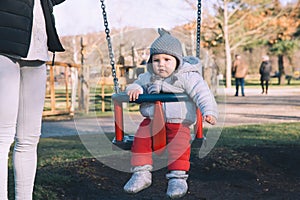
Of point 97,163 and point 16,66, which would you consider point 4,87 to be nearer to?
point 16,66

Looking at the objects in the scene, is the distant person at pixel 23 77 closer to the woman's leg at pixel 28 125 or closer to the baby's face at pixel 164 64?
the woman's leg at pixel 28 125

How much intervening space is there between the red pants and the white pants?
2.32ft

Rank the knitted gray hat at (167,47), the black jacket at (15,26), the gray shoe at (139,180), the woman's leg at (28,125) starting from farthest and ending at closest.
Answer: the knitted gray hat at (167,47)
the gray shoe at (139,180)
the woman's leg at (28,125)
the black jacket at (15,26)

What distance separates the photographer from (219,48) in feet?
99.0

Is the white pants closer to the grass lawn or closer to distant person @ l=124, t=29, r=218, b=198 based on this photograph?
distant person @ l=124, t=29, r=218, b=198

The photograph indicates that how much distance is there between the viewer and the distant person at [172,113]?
293cm

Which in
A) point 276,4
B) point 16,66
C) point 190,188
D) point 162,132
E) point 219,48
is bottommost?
point 190,188

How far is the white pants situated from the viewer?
225 cm

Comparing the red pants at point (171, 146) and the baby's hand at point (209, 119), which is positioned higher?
the baby's hand at point (209, 119)

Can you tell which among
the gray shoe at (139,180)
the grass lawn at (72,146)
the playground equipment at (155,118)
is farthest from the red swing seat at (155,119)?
the grass lawn at (72,146)

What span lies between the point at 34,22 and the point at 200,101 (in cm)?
108

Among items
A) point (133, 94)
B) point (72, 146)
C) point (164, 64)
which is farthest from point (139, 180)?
point (72, 146)

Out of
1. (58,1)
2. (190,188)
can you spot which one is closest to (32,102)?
(58,1)

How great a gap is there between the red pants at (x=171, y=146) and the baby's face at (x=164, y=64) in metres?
0.31
